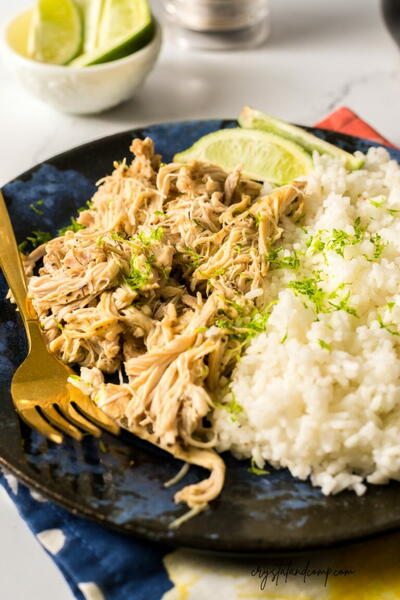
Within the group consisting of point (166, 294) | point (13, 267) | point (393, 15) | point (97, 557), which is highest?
point (13, 267)

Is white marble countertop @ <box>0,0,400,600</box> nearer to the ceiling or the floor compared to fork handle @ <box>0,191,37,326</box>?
nearer to the floor

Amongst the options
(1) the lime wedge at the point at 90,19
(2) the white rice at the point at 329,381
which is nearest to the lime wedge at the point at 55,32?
(1) the lime wedge at the point at 90,19

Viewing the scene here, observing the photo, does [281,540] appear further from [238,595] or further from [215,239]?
[215,239]

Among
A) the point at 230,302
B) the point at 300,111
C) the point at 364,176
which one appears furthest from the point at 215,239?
the point at 300,111

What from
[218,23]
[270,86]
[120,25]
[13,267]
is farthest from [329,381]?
[218,23]

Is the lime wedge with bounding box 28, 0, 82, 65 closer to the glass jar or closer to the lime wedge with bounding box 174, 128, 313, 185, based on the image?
the glass jar

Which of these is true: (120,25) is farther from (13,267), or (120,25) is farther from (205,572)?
(205,572)

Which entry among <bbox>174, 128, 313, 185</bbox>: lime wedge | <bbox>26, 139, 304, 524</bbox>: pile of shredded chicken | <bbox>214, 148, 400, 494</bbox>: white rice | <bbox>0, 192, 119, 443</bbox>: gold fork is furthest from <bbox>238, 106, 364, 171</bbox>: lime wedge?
<bbox>0, 192, 119, 443</bbox>: gold fork
